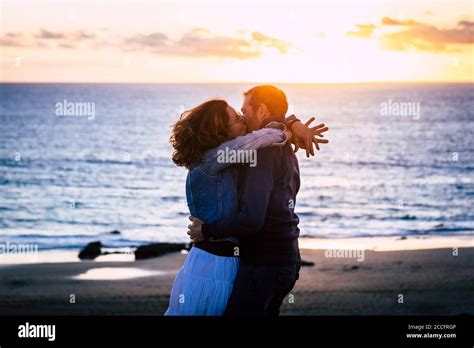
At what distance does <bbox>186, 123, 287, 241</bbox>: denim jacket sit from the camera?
5.25 m

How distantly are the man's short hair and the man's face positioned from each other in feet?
0.08

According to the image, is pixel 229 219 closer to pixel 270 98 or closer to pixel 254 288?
pixel 254 288

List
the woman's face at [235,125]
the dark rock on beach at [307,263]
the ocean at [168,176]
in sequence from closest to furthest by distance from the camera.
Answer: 1. the woman's face at [235,125]
2. the dark rock on beach at [307,263]
3. the ocean at [168,176]

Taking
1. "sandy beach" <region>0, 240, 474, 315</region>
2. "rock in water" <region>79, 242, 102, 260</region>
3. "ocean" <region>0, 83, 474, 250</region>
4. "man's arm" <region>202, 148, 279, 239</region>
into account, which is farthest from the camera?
"ocean" <region>0, 83, 474, 250</region>

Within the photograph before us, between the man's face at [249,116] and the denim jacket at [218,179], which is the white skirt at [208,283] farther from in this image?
the man's face at [249,116]

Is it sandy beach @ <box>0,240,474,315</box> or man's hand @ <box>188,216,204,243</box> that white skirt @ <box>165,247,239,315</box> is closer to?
man's hand @ <box>188,216,204,243</box>

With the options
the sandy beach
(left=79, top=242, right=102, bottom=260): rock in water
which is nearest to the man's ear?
the sandy beach

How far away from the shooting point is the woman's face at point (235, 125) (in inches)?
212

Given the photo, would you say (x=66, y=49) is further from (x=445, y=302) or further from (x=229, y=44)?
(x=445, y=302)

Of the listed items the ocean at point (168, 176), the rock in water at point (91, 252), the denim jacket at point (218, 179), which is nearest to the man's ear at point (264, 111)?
the denim jacket at point (218, 179)

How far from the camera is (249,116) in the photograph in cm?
558

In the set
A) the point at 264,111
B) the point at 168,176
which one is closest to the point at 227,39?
the point at 168,176

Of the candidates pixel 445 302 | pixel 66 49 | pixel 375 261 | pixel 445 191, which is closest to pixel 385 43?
pixel 445 191

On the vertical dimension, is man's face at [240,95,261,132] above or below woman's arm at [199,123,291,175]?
above
